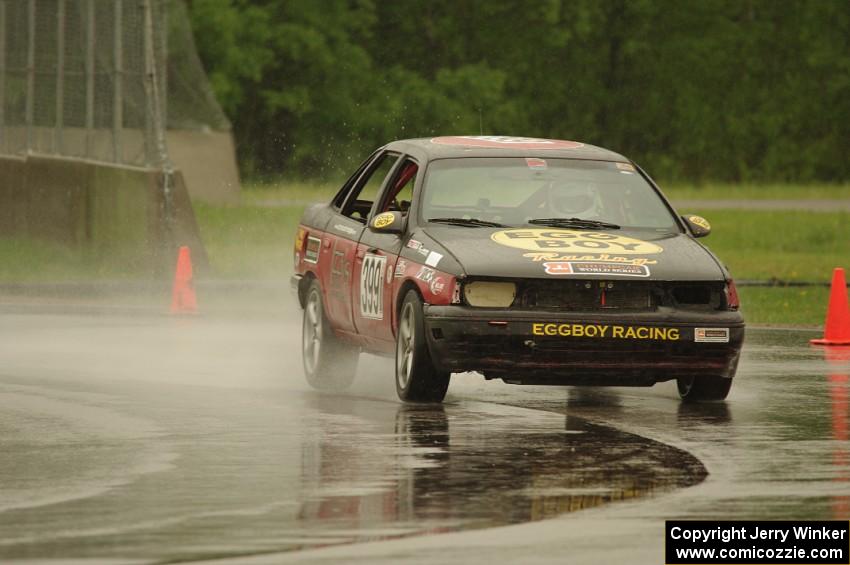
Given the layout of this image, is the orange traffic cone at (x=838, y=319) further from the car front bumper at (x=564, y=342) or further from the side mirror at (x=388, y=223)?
the side mirror at (x=388, y=223)

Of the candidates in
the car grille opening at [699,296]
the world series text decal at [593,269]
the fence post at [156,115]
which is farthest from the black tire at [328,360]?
the fence post at [156,115]

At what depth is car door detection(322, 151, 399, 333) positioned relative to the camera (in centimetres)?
1534

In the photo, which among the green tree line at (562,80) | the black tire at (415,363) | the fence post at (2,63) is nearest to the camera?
the black tire at (415,363)

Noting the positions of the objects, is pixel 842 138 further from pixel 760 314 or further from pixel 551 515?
pixel 551 515

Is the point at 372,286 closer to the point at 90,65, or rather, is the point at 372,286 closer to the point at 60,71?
the point at 90,65

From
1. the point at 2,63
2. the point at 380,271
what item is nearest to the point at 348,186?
the point at 380,271

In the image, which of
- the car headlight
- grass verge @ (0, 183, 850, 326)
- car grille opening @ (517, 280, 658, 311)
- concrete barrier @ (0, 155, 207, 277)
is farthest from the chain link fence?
car grille opening @ (517, 280, 658, 311)

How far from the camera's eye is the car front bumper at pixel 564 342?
13539 mm

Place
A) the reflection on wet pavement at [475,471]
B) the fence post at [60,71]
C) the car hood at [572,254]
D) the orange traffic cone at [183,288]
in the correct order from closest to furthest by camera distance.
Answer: the reflection on wet pavement at [475,471] < the car hood at [572,254] < the orange traffic cone at [183,288] < the fence post at [60,71]

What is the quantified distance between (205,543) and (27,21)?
23295mm

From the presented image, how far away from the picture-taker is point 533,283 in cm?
1363

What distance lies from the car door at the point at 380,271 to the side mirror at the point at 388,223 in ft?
0.36

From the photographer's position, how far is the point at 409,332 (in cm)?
1410

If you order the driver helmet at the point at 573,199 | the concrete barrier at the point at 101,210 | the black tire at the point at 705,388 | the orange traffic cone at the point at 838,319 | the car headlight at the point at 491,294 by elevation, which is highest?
the driver helmet at the point at 573,199
